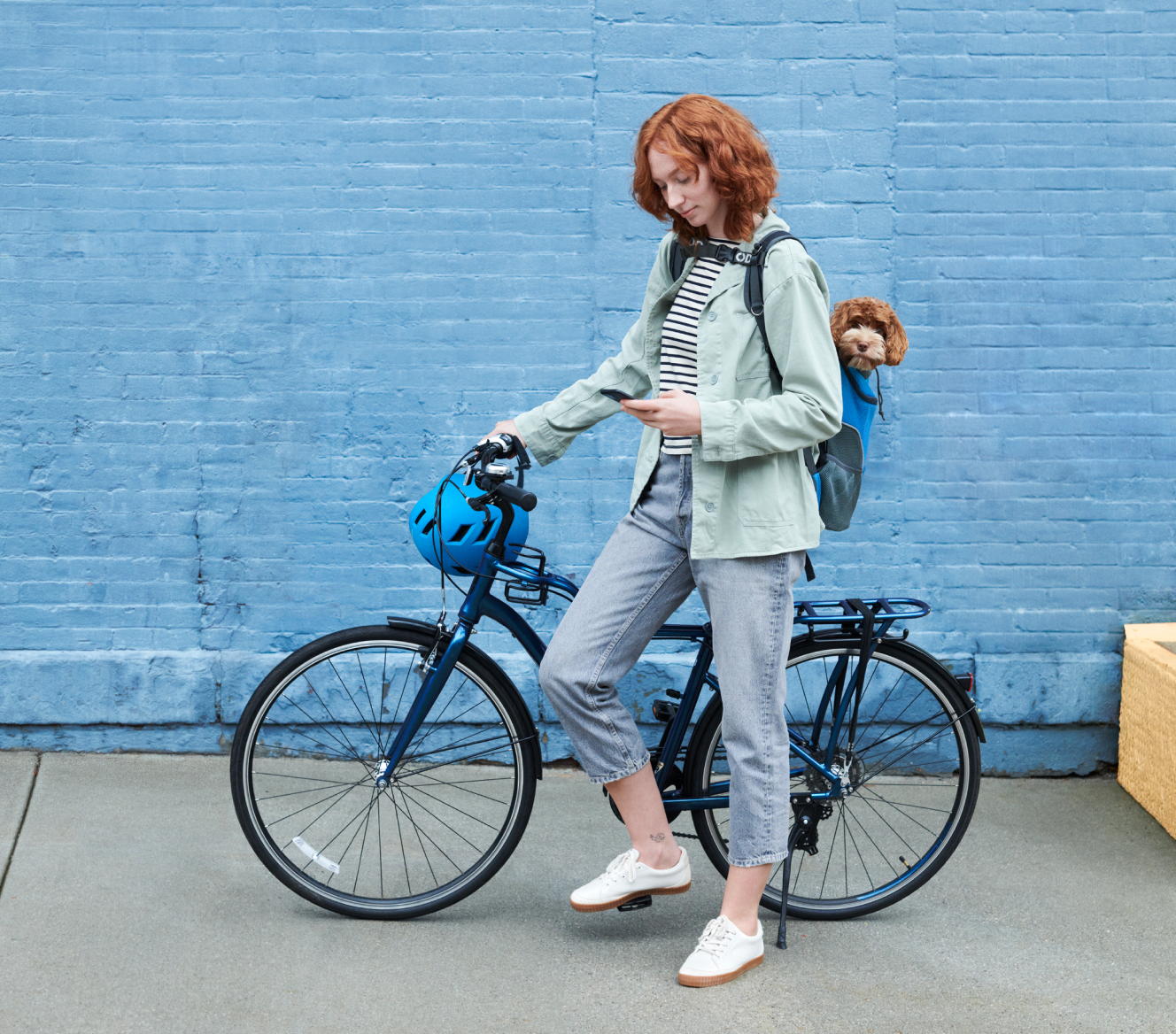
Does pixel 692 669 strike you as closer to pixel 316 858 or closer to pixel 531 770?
pixel 531 770

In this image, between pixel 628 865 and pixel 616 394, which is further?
pixel 628 865

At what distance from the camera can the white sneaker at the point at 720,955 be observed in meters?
3.07

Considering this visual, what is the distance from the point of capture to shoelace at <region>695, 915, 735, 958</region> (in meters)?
3.09

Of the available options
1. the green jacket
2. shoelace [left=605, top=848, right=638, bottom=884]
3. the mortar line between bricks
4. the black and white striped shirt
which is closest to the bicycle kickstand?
shoelace [left=605, top=848, right=638, bottom=884]

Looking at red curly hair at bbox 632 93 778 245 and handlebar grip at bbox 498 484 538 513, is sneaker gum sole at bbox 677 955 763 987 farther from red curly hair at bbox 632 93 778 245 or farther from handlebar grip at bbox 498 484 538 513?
red curly hair at bbox 632 93 778 245

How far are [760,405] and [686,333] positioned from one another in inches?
11.5

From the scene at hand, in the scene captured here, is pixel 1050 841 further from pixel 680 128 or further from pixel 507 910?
pixel 680 128

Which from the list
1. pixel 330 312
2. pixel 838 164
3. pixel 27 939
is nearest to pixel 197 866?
pixel 27 939

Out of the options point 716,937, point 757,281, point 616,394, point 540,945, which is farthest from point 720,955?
point 757,281

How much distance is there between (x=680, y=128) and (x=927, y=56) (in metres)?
1.98

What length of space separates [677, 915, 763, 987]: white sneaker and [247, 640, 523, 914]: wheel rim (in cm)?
60

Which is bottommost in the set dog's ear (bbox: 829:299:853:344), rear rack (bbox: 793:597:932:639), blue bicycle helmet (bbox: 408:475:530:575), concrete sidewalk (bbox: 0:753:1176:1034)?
concrete sidewalk (bbox: 0:753:1176:1034)

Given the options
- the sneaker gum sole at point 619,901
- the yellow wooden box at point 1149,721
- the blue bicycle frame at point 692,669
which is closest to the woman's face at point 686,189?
the blue bicycle frame at point 692,669

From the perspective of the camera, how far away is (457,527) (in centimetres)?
312
